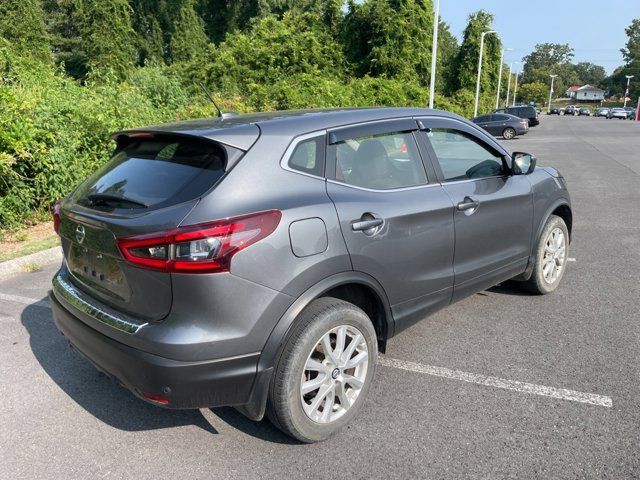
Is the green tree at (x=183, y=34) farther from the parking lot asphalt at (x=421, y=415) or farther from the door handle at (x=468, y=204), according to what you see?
the door handle at (x=468, y=204)

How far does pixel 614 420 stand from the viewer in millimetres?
2938

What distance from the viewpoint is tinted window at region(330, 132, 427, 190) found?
3.03 metres

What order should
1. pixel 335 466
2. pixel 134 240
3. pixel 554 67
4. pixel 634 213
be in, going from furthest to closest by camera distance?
pixel 554 67 < pixel 634 213 < pixel 335 466 < pixel 134 240

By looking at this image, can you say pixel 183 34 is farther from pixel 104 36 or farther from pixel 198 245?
pixel 198 245

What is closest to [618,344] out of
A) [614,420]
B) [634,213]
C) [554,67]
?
[614,420]

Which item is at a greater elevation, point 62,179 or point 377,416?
point 62,179

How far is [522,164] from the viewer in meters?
→ 4.21

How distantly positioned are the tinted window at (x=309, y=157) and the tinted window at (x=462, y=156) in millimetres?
1021

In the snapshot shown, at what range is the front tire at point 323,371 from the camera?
103 inches

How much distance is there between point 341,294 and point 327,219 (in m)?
0.52

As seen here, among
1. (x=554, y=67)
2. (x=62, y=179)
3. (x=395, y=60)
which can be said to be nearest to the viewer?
(x=62, y=179)

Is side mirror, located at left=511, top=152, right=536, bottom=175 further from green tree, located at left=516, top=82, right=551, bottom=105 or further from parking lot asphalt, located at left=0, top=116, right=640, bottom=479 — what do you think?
green tree, located at left=516, top=82, right=551, bottom=105

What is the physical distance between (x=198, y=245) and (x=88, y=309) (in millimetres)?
894

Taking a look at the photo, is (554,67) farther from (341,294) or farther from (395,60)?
(341,294)
